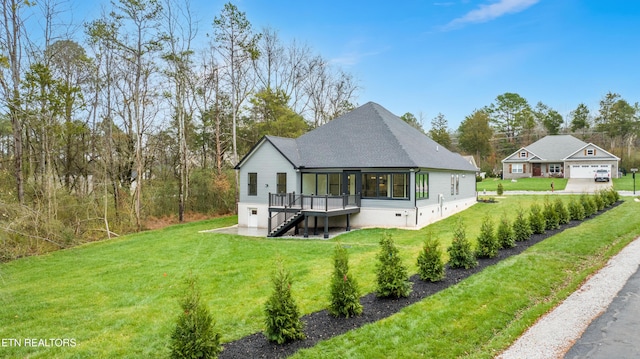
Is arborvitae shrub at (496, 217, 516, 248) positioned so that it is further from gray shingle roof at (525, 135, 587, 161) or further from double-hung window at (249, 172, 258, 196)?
gray shingle roof at (525, 135, 587, 161)

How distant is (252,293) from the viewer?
896 centimetres

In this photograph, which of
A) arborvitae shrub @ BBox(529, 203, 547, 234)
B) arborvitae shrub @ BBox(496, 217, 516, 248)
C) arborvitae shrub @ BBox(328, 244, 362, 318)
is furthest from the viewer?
arborvitae shrub @ BBox(529, 203, 547, 234)

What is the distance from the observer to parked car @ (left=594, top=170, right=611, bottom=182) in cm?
4069

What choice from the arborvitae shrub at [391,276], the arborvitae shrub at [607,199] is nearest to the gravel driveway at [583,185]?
the arborvitae shrub at [607,199]

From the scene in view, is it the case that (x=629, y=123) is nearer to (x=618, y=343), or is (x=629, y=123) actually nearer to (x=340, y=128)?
(x=340, y=128)

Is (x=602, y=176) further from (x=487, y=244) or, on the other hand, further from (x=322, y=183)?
(x=487, y=244)

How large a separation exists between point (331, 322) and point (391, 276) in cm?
172

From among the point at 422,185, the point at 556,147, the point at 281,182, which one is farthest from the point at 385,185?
the point at 556,147

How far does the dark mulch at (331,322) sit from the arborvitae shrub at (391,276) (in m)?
0.15

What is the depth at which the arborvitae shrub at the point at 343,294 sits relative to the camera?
22.0ft

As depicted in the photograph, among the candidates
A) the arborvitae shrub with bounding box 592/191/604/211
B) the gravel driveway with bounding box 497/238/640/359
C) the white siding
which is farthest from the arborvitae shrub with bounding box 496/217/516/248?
the arborvitae shrub with bounding box 592/191/604/211

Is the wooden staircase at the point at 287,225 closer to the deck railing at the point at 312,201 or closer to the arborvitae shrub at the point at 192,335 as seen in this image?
the deck railing at the point at 312,201

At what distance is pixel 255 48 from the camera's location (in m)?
26.3

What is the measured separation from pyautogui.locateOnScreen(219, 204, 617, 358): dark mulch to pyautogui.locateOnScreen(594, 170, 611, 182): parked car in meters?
41.8
